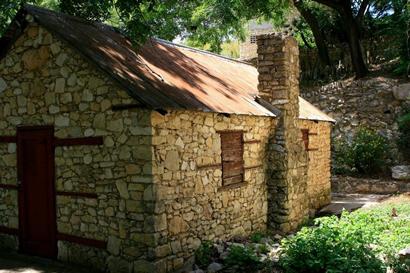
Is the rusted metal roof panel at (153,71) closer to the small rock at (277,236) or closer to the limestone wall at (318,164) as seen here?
the small rock at (277,236)

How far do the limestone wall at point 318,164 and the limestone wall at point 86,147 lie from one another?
613cm

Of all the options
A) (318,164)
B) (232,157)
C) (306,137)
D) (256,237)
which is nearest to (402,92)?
(318,164)

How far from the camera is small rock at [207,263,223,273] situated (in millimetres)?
7182

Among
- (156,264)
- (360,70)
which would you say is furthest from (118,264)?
(360,70)

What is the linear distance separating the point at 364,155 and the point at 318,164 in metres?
3.46

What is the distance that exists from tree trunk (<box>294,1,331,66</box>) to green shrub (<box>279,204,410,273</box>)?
548 inches

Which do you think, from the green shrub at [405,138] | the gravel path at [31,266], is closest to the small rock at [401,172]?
the green shrub at [405,138]

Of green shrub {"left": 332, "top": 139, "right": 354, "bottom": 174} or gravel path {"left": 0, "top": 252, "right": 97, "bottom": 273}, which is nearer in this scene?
gravel path {"left": 0, "top": 252, "right": 97, "bottom": 273}

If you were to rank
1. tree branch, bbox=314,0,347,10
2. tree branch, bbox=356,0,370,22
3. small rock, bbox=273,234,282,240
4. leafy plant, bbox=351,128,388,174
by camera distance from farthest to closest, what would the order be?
1. tree branch, bbox=356,0,370,22
2. tree branch, bbox=314,0,347,10
3. leafy plant, bbox=351,128,388,174
4. small rock, bbox=273,234,282,240

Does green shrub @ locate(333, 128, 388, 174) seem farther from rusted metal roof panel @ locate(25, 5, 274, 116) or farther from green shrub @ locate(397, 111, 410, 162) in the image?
rusted metal roof panel @ locate(25, 5, 274, 116)

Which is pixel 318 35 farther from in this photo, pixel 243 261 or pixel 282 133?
pixel 243 261

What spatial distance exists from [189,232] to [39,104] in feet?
11.4

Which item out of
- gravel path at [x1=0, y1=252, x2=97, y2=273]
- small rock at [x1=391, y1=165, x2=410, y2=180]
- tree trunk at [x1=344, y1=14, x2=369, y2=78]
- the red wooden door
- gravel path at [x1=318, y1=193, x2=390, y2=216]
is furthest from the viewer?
tree trunk at [x1=344, y1=14, x2=369, y2=78]

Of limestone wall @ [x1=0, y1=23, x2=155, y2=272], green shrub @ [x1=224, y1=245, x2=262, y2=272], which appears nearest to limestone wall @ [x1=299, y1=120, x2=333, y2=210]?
green shrub @ [x1=224, y1=245, x2=262, y2=272]
